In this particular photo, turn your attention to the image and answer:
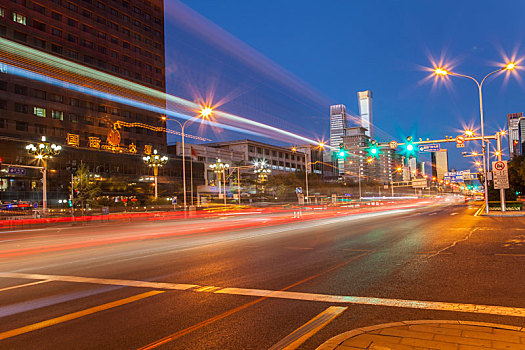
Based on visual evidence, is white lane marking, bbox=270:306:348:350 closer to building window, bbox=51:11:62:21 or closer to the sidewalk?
the sidewalk

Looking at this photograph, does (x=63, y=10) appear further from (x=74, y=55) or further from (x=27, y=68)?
(x=27, y=68)

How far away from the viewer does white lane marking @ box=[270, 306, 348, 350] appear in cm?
451

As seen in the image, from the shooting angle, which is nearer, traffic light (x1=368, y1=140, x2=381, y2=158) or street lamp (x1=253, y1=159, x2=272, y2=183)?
traffic light (x1=368, y1=140, x2=381, y2=158)

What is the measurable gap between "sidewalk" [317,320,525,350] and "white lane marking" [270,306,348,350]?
394 millimetres

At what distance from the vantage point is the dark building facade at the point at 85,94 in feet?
203

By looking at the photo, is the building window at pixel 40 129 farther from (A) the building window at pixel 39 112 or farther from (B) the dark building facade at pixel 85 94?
(A) the building window at pixel 39 112

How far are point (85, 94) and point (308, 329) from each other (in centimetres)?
7872

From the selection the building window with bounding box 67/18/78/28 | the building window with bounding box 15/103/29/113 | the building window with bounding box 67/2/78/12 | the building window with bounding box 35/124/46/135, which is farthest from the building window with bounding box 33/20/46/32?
the building window with bounding box 35/124/46/135

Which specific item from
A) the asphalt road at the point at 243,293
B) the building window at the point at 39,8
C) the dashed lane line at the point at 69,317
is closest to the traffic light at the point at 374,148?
the asphalt road at the point at 243,293

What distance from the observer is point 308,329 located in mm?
5023

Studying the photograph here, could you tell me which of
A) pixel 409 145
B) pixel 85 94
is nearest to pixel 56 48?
pixel 85 94

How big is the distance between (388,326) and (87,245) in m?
13.8

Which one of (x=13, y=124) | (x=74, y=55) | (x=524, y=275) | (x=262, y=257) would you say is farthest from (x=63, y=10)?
(x=524, y=275)

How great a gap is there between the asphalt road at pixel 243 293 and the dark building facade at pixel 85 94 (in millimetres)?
54196
